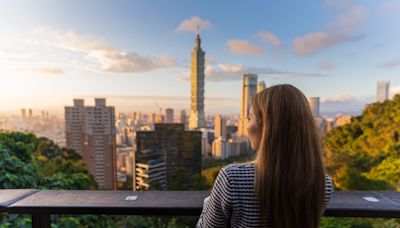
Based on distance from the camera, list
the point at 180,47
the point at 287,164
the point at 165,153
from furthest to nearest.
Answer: the point at 180,47, the point at 165,153, the point at 287,164

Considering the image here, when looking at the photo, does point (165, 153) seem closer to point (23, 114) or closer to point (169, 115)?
point (169, 115)

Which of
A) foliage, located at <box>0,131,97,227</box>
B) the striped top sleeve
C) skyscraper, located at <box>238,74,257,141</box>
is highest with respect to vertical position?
skyscraper, located at <box>238,74,257,141</box>

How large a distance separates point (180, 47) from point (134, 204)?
9.15m

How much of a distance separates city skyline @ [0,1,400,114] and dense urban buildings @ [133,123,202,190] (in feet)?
4.94

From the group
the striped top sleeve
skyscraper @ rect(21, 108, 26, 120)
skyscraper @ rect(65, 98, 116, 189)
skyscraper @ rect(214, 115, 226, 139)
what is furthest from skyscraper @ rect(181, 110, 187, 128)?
the striped top sleeve

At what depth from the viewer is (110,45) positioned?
7086mm

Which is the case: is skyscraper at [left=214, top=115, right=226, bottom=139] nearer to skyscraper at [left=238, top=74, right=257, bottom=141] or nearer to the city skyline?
the city skyline

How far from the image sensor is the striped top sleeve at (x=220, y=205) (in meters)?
0.59

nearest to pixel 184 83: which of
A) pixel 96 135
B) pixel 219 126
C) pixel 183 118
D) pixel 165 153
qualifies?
pixel 183 118

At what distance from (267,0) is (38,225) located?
6486 mm

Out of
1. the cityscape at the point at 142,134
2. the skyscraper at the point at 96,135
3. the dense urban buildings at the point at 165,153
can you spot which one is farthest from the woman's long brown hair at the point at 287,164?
the dense urban buildings at the point at 165,153

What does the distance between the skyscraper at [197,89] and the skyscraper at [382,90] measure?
661 centimetres

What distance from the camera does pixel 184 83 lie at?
11.4m

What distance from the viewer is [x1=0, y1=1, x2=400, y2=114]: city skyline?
4518 millimetres
